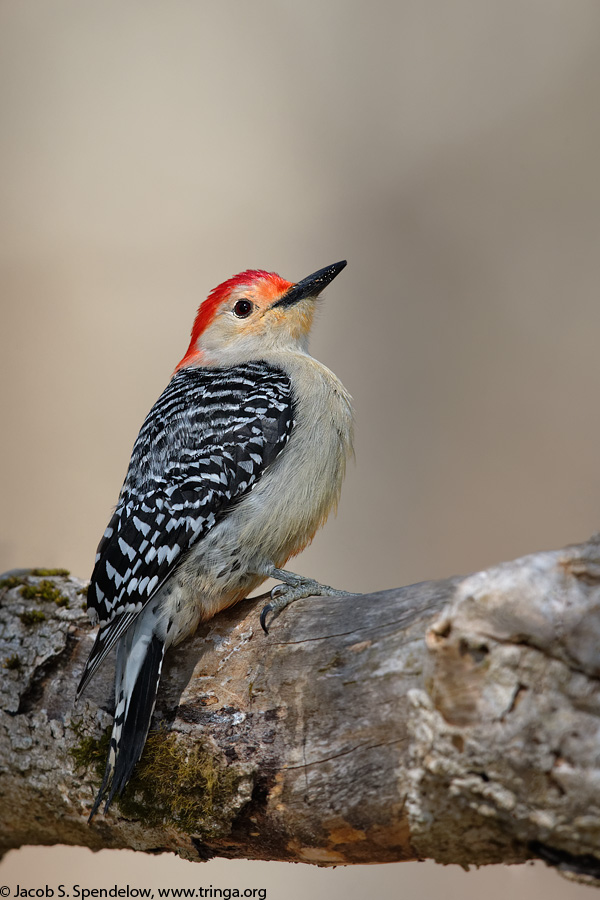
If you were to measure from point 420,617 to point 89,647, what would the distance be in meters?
Result: 1.48

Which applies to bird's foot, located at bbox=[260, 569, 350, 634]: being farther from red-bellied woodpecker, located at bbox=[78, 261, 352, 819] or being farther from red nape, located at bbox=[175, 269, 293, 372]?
red nape, located at bbox=[175, 269, 293, 372]

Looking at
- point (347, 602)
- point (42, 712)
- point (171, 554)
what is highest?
point (171, 554)

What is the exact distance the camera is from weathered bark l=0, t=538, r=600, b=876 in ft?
5.54

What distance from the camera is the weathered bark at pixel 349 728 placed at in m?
1.69

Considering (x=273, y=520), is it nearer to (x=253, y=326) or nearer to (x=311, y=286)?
(x=253, y=326)

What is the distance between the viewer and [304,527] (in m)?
3.13

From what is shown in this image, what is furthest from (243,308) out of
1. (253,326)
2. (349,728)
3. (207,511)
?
(349,728)

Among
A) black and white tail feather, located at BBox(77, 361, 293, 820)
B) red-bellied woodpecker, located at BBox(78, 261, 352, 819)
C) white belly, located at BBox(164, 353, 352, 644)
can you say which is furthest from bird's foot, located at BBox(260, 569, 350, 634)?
black and white tail feather, located at BBox(77, 361, 293, 820)

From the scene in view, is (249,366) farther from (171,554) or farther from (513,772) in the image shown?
(513,772)

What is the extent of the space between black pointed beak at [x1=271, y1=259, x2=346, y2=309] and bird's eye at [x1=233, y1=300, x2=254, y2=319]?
0.13m

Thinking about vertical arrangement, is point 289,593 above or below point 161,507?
below

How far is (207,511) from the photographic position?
9.71 feet

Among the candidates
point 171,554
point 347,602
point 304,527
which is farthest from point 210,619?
point 347,602

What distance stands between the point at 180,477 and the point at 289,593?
0.66 metres
